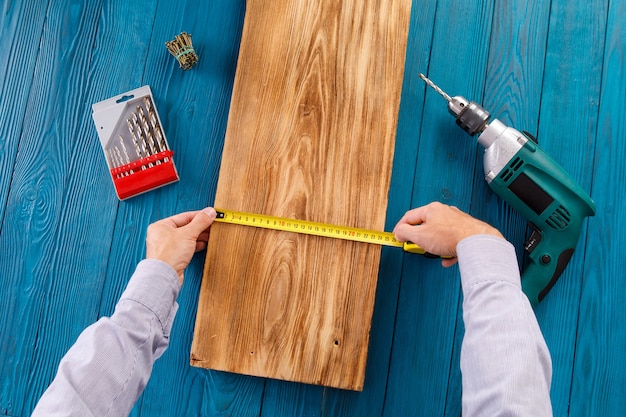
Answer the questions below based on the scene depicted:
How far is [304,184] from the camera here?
1.51m

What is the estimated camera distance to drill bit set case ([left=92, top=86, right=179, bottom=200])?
1.72 m

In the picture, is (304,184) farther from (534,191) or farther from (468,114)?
(534,191)

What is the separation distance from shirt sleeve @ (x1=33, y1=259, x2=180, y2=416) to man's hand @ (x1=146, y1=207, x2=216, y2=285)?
66 mm

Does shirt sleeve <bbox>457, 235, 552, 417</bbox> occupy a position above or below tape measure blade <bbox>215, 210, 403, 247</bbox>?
below

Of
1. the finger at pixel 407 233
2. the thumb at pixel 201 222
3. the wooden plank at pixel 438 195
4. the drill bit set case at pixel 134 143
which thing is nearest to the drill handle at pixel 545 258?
the wooden plank at pixel 438 195

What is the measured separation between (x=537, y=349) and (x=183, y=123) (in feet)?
4.52

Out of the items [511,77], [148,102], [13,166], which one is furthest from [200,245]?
[511,77]

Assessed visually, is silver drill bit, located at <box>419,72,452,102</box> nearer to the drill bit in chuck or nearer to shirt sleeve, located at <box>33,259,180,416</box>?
the drill bit in chuck

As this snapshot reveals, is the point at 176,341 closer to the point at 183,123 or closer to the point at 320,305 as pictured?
the point at 320,305

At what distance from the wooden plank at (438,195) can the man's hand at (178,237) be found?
0.75m

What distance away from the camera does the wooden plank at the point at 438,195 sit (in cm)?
171

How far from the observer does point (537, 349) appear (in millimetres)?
1134

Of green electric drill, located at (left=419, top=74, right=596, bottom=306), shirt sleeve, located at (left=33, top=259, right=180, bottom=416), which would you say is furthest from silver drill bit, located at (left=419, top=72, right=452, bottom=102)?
shirt sleeve, located at (left=33, top=259, right=180, bottom=416)

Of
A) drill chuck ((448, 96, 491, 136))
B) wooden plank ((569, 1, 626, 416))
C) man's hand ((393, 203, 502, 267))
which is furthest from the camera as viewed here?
wooden plank ((569, 1, 626, 416))
